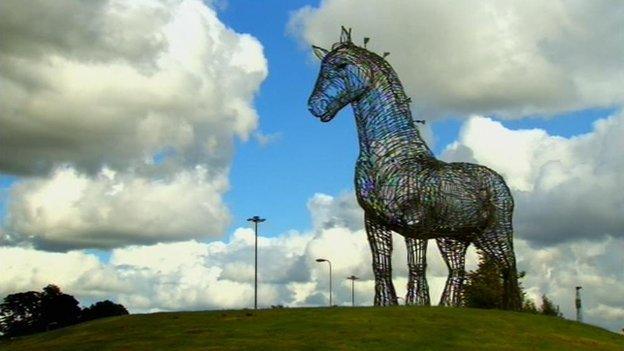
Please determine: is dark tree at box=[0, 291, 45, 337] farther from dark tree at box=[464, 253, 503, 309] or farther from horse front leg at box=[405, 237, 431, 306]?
horse front leg at box=[405, 237, 431, 306]

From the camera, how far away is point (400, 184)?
26812mm

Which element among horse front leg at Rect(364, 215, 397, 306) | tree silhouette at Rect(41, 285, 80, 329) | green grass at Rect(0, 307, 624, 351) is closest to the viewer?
green grass at Rect(0, 307, 624, 351)

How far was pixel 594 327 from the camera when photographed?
29.6 metres

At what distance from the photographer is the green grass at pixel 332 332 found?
862 inches

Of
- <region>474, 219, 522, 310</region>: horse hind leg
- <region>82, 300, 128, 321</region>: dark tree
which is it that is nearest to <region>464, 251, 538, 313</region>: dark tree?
<region>474, 219, 522, 310</region>: horse hind leg

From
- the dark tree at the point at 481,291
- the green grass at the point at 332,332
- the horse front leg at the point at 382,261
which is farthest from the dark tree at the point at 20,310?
the horse front leg at the point at 382,261

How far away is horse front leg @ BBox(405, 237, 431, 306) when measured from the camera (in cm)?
2731

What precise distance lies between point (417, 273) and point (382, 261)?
49.2 inches

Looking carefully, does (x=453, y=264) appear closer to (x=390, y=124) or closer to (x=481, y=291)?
(x=390, y=124)

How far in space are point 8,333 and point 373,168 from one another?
48.2m

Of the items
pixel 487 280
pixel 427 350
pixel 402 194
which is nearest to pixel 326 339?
pixel 427 350

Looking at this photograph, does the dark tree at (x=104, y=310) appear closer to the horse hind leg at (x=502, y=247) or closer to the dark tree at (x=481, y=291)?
the dark tree at (x=481, y=291)

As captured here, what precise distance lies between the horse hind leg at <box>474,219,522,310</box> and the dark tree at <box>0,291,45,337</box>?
47359 mm

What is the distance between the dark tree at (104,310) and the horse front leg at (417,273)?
4568 centimetres
